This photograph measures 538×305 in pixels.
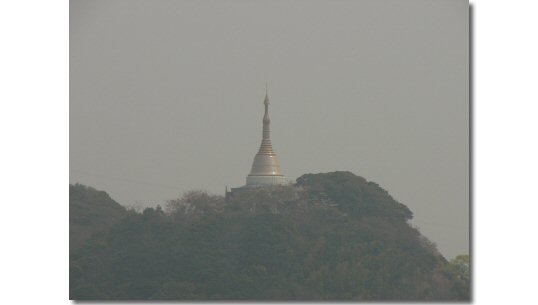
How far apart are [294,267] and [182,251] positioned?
123 inches

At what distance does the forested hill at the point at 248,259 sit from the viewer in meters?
45.4

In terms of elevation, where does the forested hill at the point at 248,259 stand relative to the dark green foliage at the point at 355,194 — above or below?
below

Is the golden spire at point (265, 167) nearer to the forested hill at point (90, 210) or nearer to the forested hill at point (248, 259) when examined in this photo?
the forested hill at point (248, 259)

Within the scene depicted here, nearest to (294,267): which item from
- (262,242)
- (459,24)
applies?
(262,242)

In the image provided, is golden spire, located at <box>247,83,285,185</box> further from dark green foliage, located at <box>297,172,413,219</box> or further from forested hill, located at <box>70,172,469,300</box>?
forested hill, located at <box>70,172,469,300</box>

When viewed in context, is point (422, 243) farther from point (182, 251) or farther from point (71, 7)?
point (71, 7)

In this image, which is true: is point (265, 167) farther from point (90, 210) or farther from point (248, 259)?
point (248, 259)

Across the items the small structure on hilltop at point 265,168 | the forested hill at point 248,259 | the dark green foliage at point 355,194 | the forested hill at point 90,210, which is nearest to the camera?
the forested hill at point 248,259

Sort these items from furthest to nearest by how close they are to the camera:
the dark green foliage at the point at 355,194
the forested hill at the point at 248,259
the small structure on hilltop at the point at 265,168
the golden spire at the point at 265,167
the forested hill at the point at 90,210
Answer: the golden spire at the point at 265,167
the small structure on hilltop at the point at 265,168
the dark green foliage at the point at 355,194
the forested hill at the point at 90,210
the forested hill at the point at 248,259

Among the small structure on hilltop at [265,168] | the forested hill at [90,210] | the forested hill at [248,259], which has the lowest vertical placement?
the forested hill at [248,259]

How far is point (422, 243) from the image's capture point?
1977 inches

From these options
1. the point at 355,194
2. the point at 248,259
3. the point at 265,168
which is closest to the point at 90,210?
the point at 248,259

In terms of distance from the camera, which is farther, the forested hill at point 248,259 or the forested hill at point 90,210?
the forested hill at point 90,210

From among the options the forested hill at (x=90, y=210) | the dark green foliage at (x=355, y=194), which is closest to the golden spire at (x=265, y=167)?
the dark green foliage at (x=355, y=194)
